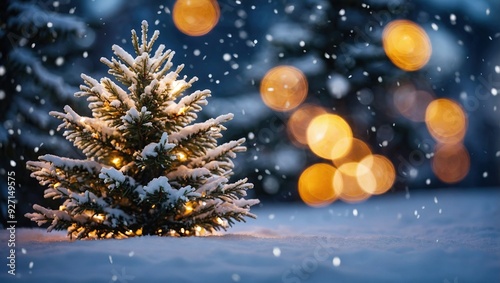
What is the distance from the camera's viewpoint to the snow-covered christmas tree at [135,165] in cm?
489

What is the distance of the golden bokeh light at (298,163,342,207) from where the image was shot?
1312 centimetres

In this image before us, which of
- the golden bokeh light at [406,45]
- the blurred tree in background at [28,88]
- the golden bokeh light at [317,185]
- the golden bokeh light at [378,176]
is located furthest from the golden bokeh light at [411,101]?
the blurred tree in background at [28,88]

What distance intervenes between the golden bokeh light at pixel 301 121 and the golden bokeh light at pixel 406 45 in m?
2.49

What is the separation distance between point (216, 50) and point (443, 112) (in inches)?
263

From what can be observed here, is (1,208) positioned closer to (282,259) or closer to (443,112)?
(282,259)

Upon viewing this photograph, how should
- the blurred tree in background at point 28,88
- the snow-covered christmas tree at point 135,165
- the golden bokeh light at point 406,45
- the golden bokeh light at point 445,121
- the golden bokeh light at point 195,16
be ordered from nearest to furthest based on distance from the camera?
the snow-covered christmas tree at point 135,165 → the blurred tree in background at point 28,88 → the golden bokeh light at point 195,16 → the golden bokeh light at point 406,45 → the golden bokeh light at point 445,121

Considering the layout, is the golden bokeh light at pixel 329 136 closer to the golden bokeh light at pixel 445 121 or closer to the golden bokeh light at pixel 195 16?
the golden bokeh light at pixel 445 121

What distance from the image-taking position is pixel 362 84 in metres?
13.1

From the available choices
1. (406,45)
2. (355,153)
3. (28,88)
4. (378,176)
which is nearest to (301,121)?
(355,153)

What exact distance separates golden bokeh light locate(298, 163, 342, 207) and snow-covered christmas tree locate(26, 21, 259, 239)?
799 centimetres

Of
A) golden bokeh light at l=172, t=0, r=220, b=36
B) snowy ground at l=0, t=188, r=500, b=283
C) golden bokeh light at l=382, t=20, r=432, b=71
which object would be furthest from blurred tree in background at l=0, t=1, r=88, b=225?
golden bokeh light at l=382, t=20, r=432, b=71

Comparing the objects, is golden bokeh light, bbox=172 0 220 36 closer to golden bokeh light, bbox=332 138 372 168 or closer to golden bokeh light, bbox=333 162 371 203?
golden bokeh light, bbox=332 138 372 168

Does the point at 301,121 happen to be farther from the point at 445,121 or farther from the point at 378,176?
the point at 445,121

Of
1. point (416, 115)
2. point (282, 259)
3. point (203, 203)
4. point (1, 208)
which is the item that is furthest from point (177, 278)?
point (416, 115)
